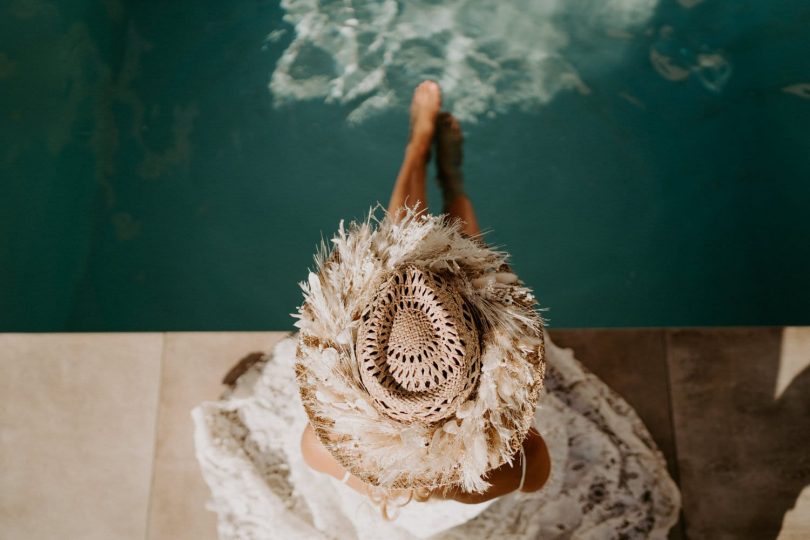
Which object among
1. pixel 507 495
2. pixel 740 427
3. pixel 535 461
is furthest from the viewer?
pixel 740 427

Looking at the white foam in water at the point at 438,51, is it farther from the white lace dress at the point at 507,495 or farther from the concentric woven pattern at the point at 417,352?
the concentric woven pattern at the point at 417,352

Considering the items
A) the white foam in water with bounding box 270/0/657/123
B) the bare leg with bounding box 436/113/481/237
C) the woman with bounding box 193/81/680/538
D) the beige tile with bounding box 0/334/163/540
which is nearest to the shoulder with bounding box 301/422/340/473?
the woman with bounding box 193/81/680/538

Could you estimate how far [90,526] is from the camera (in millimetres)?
1616

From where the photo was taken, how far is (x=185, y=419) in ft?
5.43

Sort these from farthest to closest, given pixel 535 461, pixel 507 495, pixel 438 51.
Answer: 1. pixel 438 51
2. pixel 507 495
3. pixel 535 461

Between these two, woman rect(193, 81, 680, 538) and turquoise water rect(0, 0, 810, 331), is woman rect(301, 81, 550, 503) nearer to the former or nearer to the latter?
woman rect(193, 81, 680, 538)

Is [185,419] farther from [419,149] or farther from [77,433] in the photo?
[419,149]

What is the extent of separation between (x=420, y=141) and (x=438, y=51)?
0.66 meters

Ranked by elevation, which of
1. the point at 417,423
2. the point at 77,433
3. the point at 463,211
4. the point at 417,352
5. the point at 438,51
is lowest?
the point at 77,433

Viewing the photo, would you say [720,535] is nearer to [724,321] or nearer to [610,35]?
[724,321]

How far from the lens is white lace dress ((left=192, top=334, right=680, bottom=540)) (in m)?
1.44

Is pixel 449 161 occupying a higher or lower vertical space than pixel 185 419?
higher

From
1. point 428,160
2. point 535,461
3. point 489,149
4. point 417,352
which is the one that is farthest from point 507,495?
point 489,149

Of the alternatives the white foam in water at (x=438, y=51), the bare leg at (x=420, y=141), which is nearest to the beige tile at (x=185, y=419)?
the bare leg at (x=420, y=141)
